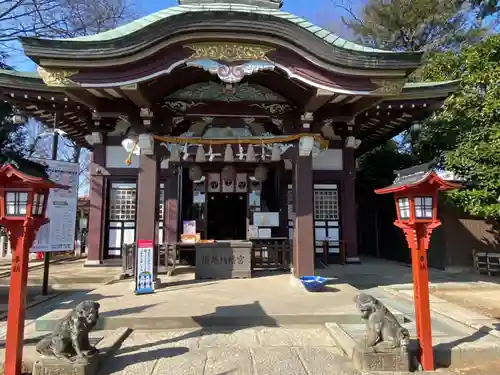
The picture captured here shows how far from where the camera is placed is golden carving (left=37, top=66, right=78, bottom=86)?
6.24m

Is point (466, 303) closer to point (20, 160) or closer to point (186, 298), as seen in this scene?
point (186, 298)

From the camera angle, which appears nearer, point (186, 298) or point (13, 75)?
point (186, 298)

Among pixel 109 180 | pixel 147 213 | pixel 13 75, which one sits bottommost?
pixel 147 213

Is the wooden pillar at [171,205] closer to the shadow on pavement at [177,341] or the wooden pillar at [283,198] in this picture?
the wooden pillar at [283,198]

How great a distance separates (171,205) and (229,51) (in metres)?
6.35

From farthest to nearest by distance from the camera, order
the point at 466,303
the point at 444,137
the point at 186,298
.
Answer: the point at 444,137 → the point at 466,303 → the point at 186,298

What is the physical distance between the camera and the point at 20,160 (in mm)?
4059

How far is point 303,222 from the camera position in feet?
25.5

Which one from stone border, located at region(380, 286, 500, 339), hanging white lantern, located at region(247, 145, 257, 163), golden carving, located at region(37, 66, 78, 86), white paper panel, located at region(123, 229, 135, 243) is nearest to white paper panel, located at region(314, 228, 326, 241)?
stone border, located at region(380, 286, 500, 339)

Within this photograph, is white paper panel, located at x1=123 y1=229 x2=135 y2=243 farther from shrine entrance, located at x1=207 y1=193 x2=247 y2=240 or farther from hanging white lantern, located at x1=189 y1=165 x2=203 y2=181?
hanging white lantern, located at x1=189 y1=165 x2=203 y2=181

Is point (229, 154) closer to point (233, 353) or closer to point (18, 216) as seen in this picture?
point (233, 353)

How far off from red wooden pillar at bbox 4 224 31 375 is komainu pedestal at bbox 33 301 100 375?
222 mm

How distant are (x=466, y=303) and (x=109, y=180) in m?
10.1

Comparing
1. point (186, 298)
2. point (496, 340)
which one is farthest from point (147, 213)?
point (496, 340)
